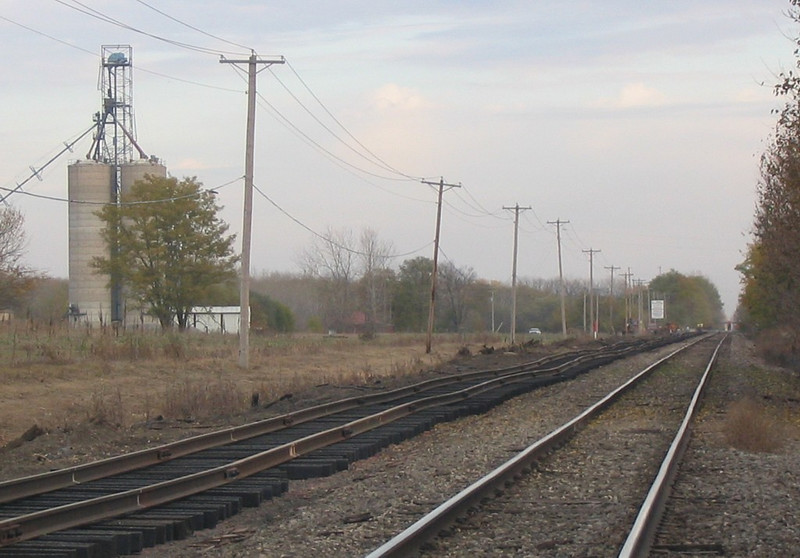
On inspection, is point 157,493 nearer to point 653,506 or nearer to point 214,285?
Result: point 653,506

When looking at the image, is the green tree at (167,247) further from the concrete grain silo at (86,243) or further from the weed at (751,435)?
the weed at (751,435)

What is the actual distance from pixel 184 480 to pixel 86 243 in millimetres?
60561

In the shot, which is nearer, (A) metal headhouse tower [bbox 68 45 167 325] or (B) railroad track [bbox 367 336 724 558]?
(B) railroad track [bbox 367 336 724 558]

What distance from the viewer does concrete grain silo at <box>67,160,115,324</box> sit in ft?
223

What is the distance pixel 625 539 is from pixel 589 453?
6.14 m

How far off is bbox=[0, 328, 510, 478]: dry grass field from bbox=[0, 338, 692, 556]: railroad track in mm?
1802

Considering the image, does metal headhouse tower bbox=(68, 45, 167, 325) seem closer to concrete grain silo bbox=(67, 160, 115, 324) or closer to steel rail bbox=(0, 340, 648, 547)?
concrete grain silo bbox=(67, 160, 115, 324)

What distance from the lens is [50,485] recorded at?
11.5 metres

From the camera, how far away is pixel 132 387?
28.0m

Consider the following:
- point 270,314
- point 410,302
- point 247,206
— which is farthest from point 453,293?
point 247,206

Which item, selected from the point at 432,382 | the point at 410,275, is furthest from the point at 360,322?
the point at 432,382

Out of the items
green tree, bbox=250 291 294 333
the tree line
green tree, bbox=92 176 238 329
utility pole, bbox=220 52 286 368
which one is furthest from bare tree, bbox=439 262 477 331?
utility pole, bbox=220 52 286 368

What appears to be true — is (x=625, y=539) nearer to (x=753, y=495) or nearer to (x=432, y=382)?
(x=753, y=495)

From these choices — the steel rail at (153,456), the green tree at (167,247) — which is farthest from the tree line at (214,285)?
the steel rail at (153,456)
